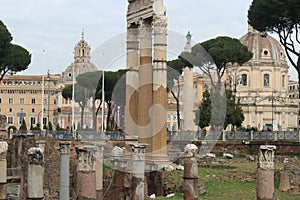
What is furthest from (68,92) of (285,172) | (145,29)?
(285,172)

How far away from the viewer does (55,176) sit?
1942 cm

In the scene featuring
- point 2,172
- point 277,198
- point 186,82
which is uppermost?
point 186,82

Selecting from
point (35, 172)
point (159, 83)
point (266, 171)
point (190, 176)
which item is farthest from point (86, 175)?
point (159, 83)

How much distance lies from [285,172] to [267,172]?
532 centimetres

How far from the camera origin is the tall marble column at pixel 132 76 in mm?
21359

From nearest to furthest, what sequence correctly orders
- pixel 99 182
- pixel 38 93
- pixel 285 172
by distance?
pixel 99 182 < pixel 285 172 < pixel 38 93

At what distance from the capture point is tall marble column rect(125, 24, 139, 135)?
21.4 m

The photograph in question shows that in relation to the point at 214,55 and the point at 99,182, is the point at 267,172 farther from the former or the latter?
the point at 214,55

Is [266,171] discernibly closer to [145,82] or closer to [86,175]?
[86,175]

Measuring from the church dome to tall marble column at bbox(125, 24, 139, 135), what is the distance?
4666 cm

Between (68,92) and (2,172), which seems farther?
(68,92)

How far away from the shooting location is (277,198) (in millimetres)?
15914

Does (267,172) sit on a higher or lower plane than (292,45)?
lower

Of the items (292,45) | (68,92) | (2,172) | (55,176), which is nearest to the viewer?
(2,172)
